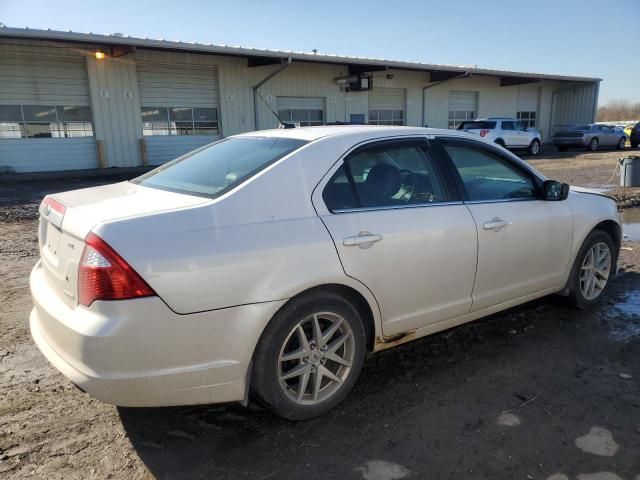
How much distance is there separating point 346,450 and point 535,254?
220cm

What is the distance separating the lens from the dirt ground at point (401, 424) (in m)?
2.51

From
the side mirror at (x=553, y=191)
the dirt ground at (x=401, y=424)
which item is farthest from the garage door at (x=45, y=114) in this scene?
the side mirror at (x=553, y=191)

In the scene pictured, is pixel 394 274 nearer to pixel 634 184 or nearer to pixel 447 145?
pixel 447 145

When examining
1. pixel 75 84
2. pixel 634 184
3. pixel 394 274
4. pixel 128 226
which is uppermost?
pixel 75 84

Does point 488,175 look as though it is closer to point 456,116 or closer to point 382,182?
point 382,182

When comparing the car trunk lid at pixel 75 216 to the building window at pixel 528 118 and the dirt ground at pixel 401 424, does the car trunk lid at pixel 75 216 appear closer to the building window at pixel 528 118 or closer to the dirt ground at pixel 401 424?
the dirt ground at pixel 401 424

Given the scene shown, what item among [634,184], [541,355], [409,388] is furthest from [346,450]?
[634,184]

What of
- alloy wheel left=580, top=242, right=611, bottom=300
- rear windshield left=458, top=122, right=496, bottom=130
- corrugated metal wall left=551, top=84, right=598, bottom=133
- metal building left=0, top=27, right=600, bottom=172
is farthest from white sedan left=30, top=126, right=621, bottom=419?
corrugated metal wall left=551, top=84, right=598, bottom=133

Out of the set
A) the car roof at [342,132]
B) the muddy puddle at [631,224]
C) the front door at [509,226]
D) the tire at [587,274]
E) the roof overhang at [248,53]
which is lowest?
the muddy puddle at [631,224]

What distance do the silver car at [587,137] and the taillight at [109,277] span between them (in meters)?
29.6

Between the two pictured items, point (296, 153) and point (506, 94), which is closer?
point (296, 153)

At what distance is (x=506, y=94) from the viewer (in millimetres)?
31875

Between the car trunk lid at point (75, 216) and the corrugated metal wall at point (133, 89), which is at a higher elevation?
the corrugated metal wall at point (133, 89)

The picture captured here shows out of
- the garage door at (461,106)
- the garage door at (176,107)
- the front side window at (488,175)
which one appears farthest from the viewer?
the garage door at (461,106)
